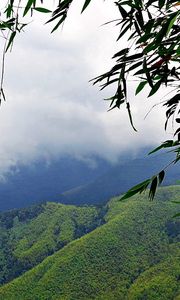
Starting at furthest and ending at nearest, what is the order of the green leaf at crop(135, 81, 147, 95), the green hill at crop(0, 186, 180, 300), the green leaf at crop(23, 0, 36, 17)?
the green hill at crop(0, 186, 180, 300)
the green leaf at crop(135, 81, 147, 95)
the green leaf at crop(23, 0, 36, 17)

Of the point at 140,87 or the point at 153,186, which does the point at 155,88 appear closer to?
the point at 140,87

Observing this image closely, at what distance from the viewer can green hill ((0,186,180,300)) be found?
448 ft

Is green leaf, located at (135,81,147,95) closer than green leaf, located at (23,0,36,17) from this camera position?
No

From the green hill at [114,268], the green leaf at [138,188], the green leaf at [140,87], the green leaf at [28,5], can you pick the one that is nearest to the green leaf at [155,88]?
the green leaf at [140,87]

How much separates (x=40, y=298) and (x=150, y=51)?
484 feet

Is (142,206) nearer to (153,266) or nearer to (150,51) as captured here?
(153,266)

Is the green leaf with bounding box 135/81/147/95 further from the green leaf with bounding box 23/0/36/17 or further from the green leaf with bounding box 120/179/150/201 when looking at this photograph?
the green leaf with bounding box 23/0/36/17

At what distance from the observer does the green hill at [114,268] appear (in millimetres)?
136500

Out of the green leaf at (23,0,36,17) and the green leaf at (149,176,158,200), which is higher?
the green leaf at (23,0,36,17)

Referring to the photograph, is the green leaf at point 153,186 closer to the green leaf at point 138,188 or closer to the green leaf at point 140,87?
the green leaf at point 138,188

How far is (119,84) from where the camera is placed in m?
1.69

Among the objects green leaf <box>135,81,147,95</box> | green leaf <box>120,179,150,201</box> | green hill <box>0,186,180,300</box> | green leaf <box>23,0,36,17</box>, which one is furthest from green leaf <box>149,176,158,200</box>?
green hill <box>0,186,180,300</box>

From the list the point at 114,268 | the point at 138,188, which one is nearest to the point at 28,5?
the point at 138,188

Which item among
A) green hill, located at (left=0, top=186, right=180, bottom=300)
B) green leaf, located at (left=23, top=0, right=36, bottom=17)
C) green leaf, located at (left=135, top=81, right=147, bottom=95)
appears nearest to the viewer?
green leaf, located at (left=23, top=0, right=36, bottom=17)
